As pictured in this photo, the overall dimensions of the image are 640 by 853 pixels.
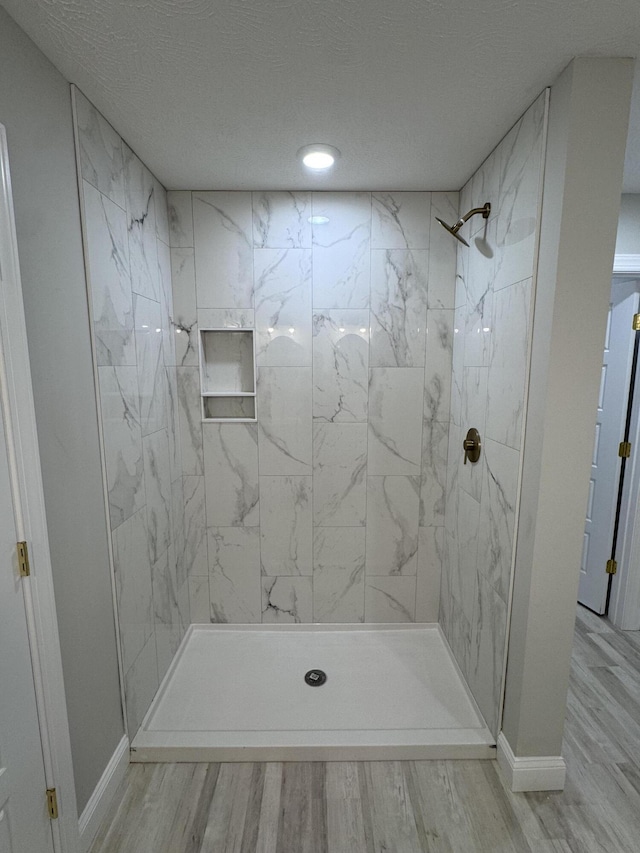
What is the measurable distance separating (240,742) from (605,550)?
96.7 inches

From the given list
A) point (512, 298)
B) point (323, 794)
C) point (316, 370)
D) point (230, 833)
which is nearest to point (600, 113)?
point (512, 298)

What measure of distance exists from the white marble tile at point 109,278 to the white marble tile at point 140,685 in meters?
1.30

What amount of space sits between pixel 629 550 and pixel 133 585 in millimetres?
2865

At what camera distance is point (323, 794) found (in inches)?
62.4

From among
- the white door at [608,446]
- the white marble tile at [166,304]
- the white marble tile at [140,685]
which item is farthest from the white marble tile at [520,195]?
the white marble tile at [140,685]

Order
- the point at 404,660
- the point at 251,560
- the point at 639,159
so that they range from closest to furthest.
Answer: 1. the point at 639,159
2. the point at 404,660
3. the point at 251,560

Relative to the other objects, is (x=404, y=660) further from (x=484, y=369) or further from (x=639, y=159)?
(x=639, y=159)

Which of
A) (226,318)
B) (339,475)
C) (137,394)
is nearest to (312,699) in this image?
(339,475)

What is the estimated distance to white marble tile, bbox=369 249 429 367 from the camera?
227 cm

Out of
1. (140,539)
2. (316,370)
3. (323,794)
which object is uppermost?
(316,370)

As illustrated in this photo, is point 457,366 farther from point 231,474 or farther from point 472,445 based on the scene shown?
point 231,474

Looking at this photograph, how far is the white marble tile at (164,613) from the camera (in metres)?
2.03

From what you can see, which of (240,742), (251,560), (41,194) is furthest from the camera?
(251,560)

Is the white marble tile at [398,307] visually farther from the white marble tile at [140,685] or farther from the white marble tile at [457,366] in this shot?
the white marble tile at [140,685]
